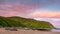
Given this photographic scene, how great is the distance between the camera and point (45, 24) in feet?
7.24

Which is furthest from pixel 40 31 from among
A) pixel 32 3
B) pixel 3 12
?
pixel 3 12

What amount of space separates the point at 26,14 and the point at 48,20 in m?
0.31

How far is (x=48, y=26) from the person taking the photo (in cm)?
221

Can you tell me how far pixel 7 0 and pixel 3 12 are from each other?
0.17 m

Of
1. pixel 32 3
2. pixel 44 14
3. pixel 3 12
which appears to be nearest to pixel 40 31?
pixel 44 14

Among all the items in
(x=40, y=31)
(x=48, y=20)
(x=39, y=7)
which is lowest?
(x=40, y=31)

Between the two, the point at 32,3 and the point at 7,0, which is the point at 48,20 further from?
the point at 7,0

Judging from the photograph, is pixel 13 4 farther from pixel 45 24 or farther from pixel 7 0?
pixel 45 24

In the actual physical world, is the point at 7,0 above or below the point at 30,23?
above

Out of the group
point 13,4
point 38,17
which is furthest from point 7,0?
point 38,17

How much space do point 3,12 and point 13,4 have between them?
0.58 ft

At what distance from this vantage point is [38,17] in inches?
87.6

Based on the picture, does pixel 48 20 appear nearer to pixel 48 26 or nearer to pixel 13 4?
pixel 48 26

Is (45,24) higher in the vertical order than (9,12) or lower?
lower
